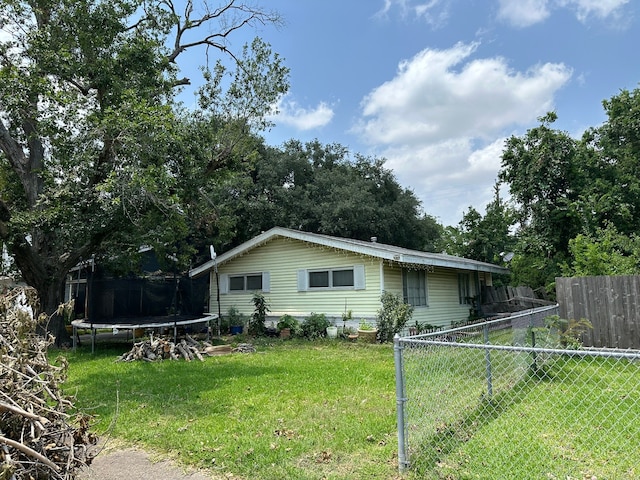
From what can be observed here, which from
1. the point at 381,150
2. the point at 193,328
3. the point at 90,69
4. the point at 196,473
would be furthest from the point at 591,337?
the point at 381,150

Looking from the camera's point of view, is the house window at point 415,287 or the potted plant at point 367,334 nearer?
the potted plant at point 367,334

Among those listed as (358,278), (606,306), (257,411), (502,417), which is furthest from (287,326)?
(502,417)

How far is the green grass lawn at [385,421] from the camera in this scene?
11.7 ft

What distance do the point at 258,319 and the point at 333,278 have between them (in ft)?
9.48

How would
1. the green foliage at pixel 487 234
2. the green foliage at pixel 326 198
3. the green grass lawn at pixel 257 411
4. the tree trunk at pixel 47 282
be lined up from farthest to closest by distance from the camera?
1. the green foliage at pixel 326 198
2. the green foliage at pixel 487 234
3. the tree trunk at pixel 47 282
4. the green grass lawn at pixel 257 411

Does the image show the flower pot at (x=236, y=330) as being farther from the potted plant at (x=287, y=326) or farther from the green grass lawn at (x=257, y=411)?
the green grass lawn at (x=257, y=411)

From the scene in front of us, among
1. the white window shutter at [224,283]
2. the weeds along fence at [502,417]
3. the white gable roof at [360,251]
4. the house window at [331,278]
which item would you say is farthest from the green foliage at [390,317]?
the white window shutter at [224,283]

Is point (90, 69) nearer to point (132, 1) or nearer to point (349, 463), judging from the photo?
point (132, 1)

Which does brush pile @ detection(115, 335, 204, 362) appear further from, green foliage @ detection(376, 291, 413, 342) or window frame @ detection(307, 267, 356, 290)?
green foliage @ detection(376, 291, 413, 342)

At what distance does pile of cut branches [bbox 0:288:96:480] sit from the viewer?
87.2 inches

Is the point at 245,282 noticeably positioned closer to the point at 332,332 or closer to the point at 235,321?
the point at 235,321

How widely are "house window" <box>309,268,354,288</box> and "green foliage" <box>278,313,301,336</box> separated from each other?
4.27ft

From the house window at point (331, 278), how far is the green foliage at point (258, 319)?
174 centimetres

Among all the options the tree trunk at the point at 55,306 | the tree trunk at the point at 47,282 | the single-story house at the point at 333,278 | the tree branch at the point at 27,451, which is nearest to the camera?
the tree branch at the point at 27,451
